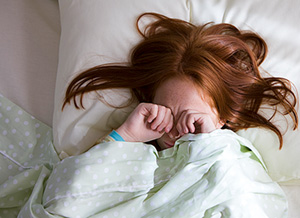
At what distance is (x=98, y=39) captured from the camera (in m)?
1.10

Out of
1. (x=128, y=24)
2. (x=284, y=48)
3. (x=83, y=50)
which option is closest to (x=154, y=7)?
(x=128, y=24)

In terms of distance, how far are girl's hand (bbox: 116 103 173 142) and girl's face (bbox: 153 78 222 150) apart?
0.02 metres

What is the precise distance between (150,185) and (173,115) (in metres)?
0.18

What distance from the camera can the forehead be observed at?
968mm

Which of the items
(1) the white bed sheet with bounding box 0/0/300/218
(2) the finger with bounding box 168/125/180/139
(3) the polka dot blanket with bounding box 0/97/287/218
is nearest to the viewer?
(3) the polka dot blanket with bounding box 0/97/287/218

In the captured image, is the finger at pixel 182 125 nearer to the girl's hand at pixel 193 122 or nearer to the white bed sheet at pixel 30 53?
the girl's hand at pixel 193 122

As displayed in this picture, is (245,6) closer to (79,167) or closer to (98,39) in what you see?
(98,39)

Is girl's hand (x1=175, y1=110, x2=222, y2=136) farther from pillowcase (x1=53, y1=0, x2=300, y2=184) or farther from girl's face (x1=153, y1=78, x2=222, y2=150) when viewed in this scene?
pillowcase (x1=53, y1=0, x2=300, y2=184)

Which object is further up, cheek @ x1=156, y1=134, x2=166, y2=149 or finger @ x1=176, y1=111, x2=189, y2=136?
finger @ x1=176, y1=111, x2=189, y2=136

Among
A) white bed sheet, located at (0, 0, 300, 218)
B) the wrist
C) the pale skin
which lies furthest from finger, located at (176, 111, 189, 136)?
white bed sheet, located at (0, 0, 300, 218)

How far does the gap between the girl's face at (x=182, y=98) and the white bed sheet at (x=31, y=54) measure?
0.34 metres

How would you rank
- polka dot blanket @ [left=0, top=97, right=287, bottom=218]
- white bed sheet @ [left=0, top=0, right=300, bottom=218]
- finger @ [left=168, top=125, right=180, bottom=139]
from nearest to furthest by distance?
1. polka dot blanket @ [left=0, top=97, right=287, bottom=218]
2. finger @ [left=168, top=125, right=180, bottom=139]
3. white bed sheet @ [left=0, top=0, right=300, bottom=218]

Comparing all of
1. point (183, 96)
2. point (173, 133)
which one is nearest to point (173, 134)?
point (173, 133)

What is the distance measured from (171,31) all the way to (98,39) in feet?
0.66
